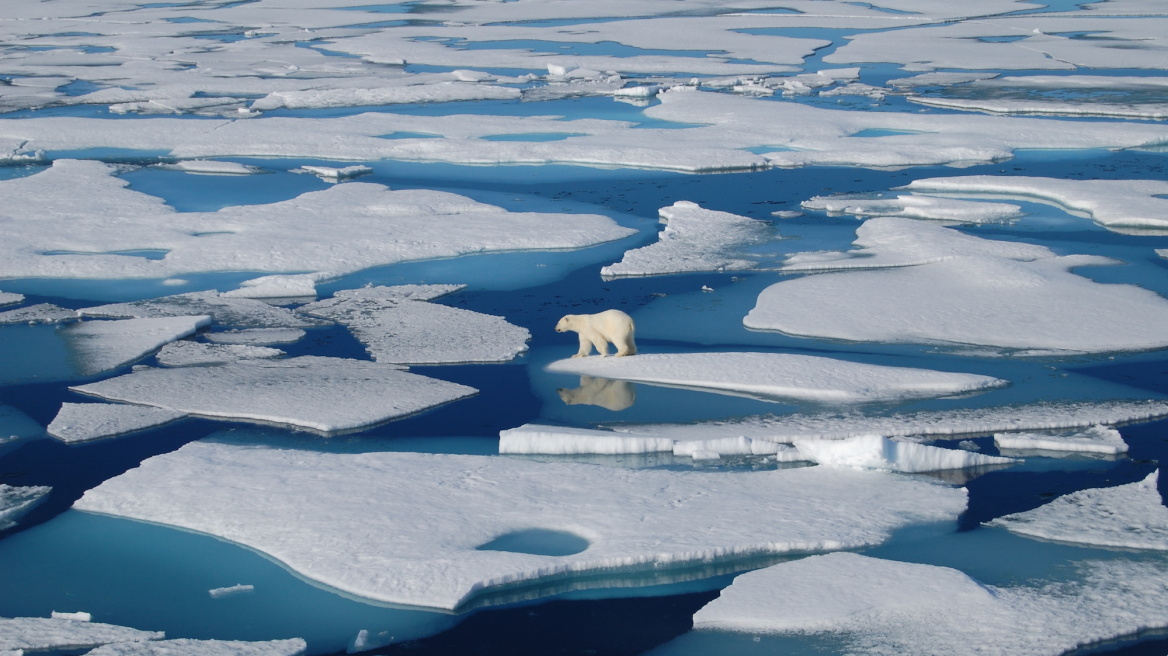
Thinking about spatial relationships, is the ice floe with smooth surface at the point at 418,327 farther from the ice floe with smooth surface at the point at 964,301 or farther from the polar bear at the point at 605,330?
the ice floe with smooth surface at the point at 964,301

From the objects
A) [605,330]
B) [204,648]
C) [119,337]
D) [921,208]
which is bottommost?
[204,648]

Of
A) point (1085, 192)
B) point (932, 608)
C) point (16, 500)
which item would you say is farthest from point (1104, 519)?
point (1085, 192)

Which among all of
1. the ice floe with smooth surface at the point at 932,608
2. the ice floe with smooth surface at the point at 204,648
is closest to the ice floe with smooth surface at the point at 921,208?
the ice floe with smooth surface at the point at 932,608

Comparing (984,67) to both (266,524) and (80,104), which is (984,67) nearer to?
(80,104)

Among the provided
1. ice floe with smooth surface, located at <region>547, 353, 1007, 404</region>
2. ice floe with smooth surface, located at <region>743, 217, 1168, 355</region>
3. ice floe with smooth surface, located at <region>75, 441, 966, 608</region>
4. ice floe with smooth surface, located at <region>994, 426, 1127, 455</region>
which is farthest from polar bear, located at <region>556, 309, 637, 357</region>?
ice floe with smooth surface, located at <region>994, 426, 1127, 455</region>

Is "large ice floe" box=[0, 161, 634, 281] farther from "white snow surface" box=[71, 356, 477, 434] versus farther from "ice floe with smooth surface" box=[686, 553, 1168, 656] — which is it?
"ice floe with smooth surface" box=[686, 553, 1168, 656]

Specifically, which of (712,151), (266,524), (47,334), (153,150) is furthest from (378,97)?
(266,524)

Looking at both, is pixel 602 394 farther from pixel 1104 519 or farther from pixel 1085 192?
pixel 1085 192
